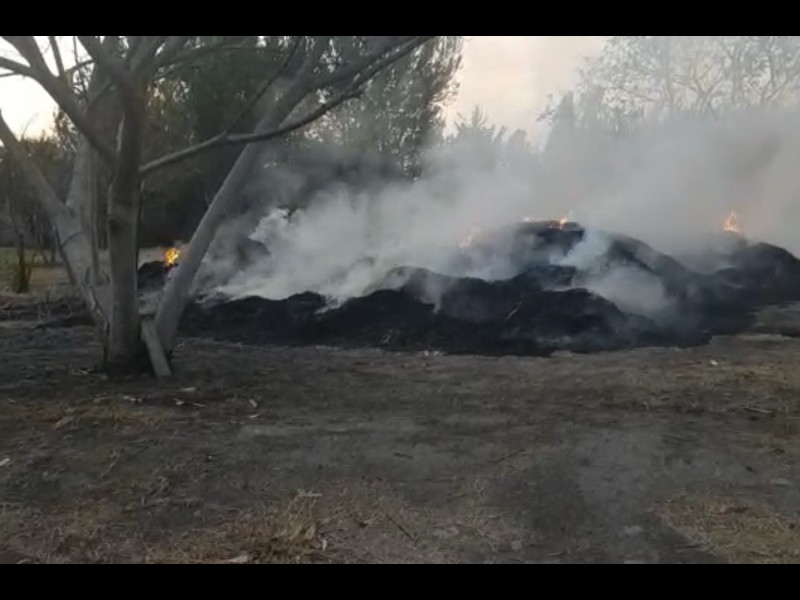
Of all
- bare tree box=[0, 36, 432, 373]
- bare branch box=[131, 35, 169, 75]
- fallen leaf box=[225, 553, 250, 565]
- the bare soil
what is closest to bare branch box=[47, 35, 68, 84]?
bare tree box=[0, 36, 432, 373]

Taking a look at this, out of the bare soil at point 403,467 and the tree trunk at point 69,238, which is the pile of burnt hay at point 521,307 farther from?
the tree trunk at point 69,238

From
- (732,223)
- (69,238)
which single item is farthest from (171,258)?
(732,223)

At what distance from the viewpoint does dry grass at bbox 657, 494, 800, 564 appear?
2896 millimetres

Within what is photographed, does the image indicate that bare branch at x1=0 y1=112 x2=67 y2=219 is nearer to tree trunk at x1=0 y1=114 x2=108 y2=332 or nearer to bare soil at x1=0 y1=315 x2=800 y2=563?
tree trunk at x1=0 y1=114 x2=108 y2=332

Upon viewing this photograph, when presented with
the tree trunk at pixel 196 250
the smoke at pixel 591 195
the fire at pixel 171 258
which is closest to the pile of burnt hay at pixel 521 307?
the smoke at pixel 591 195

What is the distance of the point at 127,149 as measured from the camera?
5.21 metres

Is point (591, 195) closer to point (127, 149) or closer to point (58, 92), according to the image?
point (127, 149)

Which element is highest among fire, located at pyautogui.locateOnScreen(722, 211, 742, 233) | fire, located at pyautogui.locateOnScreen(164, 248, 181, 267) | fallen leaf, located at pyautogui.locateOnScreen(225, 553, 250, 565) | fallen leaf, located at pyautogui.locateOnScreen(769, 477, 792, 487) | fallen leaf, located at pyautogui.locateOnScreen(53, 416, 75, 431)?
fire, located at pyautogui.locateOnScreen(722, 211, 742, 233)

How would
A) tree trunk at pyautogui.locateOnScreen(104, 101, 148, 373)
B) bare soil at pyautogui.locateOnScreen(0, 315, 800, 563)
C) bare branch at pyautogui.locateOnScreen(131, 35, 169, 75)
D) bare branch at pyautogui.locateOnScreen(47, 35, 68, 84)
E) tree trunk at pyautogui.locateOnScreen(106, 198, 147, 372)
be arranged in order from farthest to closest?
bare branch at pyautogui.locateOnScreen(47, 35, 68, 84) < tree trunk at pyautogui.locateOnScreen(106, 198, 147, 372) < tree trunk at pyautogui.locateOnScreen(104, 101, 148, 373) < bare branch at pyautogui.locateOnScreen(131, 35, 169, 75) < bare soil at pyautogui.locateOnScreen(0, 315, 800, 563)

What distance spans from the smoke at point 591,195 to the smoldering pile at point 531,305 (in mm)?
1871

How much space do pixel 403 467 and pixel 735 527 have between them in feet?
5.17

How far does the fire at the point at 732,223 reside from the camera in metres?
16.4

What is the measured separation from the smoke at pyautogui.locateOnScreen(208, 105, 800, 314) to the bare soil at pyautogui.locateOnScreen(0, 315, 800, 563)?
708cm

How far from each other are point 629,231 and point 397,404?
10.7 metres
